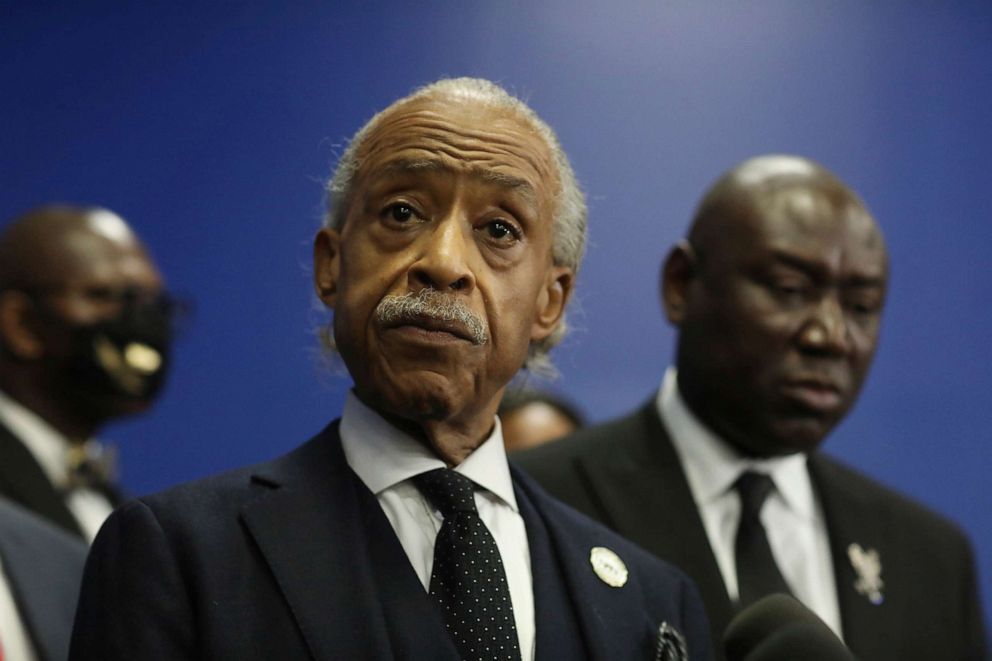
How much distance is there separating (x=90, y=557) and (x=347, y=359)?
1.47ft

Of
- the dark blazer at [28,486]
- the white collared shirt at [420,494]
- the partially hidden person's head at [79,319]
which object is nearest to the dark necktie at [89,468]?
the partially hidden person's head at [79,319]

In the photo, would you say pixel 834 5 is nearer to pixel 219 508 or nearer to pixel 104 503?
pixel 104 503

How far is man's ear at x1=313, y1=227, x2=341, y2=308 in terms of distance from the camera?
2.35 meters

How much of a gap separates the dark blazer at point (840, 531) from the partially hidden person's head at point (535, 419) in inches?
60.2

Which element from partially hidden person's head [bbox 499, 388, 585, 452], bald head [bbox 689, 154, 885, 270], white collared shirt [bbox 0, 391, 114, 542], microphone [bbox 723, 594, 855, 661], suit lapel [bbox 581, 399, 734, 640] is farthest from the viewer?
partially hidden person's head [bbox 499, 388, 585, 452]

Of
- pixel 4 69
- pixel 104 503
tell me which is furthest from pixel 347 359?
pixel 4 69

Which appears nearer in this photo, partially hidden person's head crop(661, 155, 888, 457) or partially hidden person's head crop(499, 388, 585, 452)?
partially hidden person's head crop(661, 155, 888, 457)

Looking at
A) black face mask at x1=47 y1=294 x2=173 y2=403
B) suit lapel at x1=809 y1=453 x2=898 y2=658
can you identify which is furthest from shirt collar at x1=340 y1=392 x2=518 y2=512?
black face mask at x1=47 y1=294 x2=173 y2=403

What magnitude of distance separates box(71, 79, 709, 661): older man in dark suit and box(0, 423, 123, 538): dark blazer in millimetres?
1958

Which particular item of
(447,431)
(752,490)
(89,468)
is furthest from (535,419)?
(447,431)

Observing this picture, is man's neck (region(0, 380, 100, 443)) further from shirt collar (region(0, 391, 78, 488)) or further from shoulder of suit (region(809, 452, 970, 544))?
shoulder of suit (region(809, 452, 970, 544))

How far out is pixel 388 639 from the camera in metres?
1.95

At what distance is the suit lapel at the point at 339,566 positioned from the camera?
6.36 feet

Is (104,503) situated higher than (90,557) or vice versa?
(90,557)
